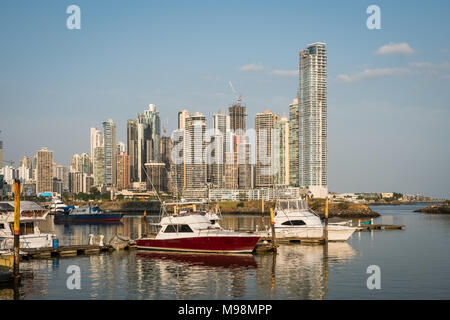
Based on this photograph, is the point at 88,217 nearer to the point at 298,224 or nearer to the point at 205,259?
the point at 298,224

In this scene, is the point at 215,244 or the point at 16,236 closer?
the point at 16,236

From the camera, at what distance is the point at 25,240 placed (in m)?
51.5

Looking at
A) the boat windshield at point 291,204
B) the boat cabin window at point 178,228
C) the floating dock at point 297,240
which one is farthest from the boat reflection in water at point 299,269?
the boat cabin window at point 178,228

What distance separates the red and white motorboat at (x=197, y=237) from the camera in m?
50.0

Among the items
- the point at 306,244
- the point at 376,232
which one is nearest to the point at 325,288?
the point at 306,244

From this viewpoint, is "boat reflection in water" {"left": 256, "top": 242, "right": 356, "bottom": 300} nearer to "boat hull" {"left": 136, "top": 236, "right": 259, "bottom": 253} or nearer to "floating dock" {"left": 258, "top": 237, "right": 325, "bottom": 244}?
"floating dock" {"left": 258, "top": 237, "right": 325, "bottom": 244}

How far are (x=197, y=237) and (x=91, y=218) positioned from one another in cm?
8679

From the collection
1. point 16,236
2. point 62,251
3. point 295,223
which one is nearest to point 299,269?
point 295,223

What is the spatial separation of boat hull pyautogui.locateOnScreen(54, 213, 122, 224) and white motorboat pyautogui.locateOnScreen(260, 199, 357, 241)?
75117mm

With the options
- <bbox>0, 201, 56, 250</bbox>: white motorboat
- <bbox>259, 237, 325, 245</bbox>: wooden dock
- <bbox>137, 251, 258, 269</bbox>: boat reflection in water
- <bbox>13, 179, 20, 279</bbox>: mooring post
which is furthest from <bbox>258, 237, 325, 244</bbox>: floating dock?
<bbox>13, 179, 20, 279</bbox>: mooring post

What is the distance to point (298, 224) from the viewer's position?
6216 centimetres

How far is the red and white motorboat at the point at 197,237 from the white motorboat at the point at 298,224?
11930 millimetres
